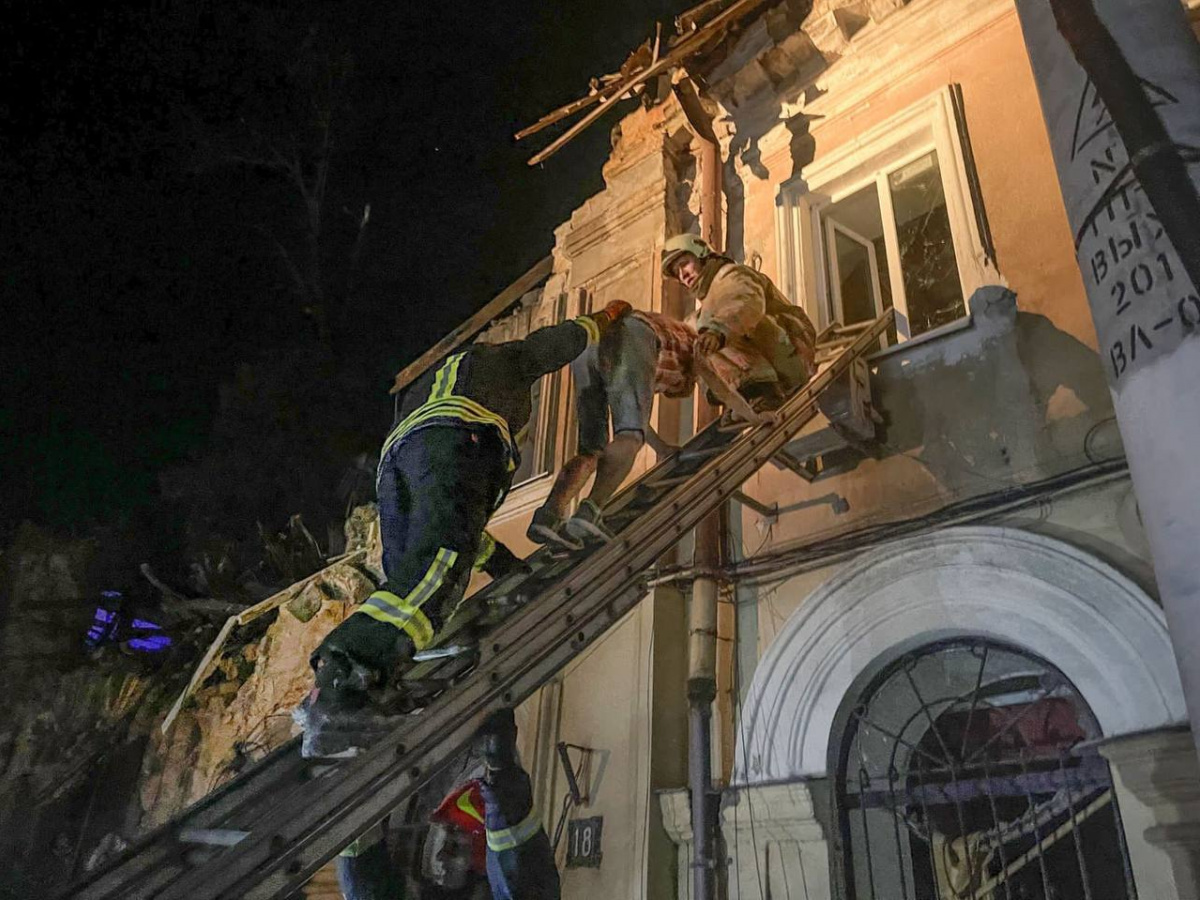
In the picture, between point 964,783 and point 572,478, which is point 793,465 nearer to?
point 572,478

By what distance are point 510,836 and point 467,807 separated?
267 cm

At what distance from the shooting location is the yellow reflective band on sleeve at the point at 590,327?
4.34m

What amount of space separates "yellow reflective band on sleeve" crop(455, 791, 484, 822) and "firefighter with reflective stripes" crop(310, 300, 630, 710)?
2178mm

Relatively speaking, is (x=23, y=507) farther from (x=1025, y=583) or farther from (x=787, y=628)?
(x=1025, y=583)

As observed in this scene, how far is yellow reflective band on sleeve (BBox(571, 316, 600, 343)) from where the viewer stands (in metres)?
4.34

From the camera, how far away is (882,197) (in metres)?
7.05

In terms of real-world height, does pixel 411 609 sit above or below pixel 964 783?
above

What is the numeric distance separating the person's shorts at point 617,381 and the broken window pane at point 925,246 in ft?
9.74

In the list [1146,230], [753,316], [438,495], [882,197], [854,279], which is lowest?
[438,495]

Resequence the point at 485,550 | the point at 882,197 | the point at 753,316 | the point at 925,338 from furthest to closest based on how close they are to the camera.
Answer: the point at 882,197, the point at 925,338, the point at 753,316, the point at 485,550

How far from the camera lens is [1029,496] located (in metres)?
4.87

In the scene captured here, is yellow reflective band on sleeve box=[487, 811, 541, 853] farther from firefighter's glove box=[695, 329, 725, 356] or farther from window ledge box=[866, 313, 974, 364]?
window ledge box=[866, 313, 974, 364]

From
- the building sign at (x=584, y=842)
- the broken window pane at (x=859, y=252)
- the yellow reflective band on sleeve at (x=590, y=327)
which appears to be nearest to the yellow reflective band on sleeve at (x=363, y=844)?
the yellow reflective band on sleeve at (x=590, y=327)

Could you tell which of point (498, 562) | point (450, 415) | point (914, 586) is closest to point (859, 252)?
point (914, 586)
